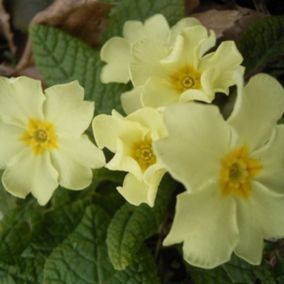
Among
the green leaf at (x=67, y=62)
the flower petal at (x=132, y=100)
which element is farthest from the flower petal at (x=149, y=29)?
the flower petal at (x=132, y=100)

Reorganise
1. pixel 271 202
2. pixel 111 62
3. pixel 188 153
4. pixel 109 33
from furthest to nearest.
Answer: pixel 109 33
pixel 111 62
pixel 271 202
pixel 188 153

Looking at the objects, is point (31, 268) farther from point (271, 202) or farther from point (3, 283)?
point (271, 202)

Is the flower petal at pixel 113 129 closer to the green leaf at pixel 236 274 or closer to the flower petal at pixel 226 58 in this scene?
the flower petal at pixel 226 58

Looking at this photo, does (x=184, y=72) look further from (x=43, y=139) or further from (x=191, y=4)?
(x=191, y=4)

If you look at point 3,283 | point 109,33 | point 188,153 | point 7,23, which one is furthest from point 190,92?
point 7,23

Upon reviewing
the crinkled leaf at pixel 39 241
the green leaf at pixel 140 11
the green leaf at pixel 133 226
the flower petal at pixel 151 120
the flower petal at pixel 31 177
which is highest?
the flower petal at pixel 151 120

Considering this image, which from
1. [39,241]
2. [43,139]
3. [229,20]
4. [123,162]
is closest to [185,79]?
[123,162]
